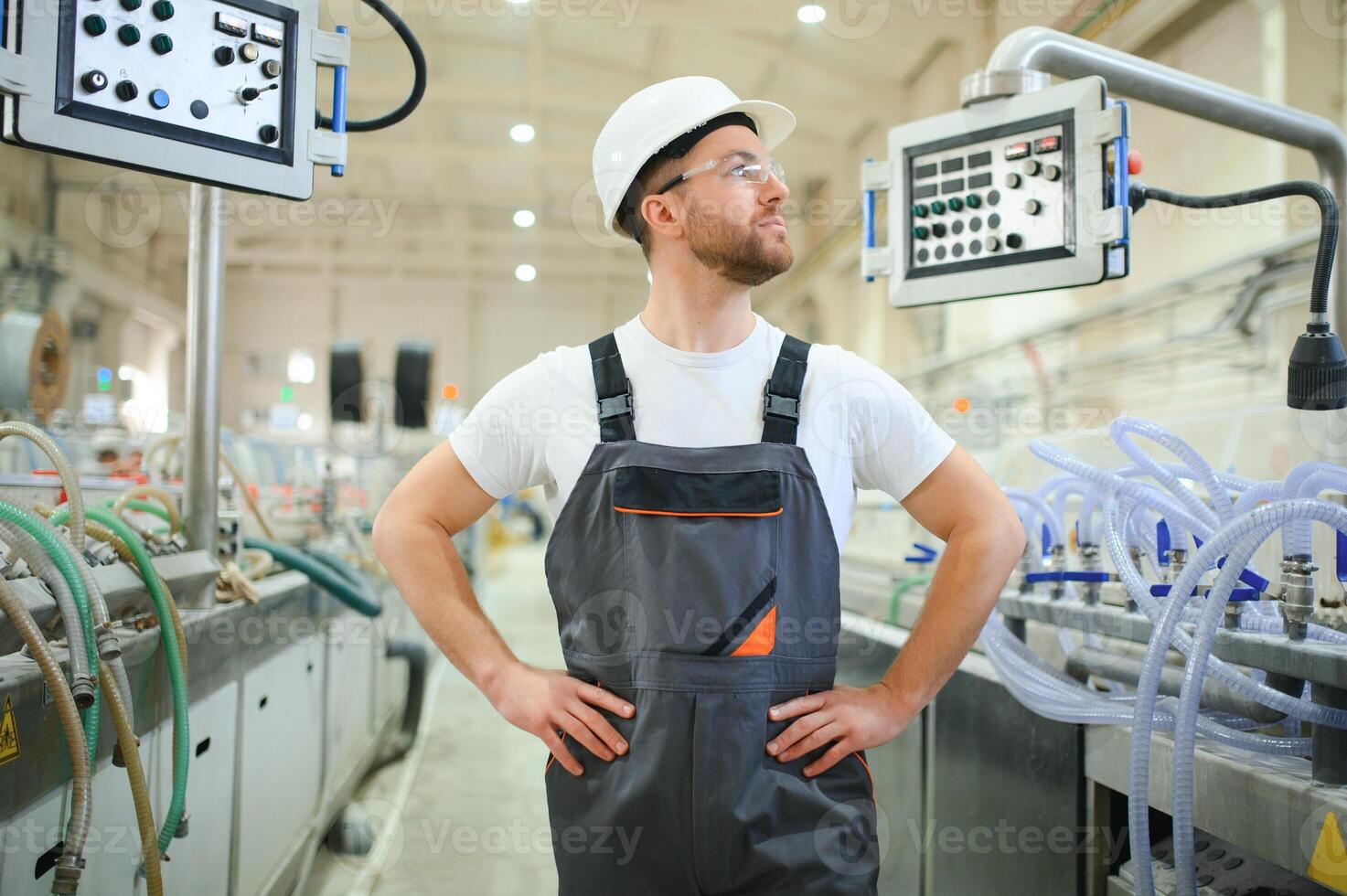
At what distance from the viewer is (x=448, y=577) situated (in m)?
1.13

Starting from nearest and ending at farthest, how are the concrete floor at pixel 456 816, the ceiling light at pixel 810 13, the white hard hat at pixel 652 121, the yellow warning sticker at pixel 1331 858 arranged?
1. the yellow warning sticker at pixel 1331 858
2. the white hard hat at pixel 652 121
3. the concrete floor at pixel 456 816
4. the ceiling light at pixel 810 13

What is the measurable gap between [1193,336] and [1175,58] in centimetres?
139

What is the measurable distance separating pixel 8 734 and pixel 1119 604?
1.74 meters

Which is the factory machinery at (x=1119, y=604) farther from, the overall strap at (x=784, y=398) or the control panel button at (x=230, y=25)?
the control panel button at (x=230, y=25)

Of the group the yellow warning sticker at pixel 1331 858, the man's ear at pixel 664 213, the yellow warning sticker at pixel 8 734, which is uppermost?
the man's ear at pixel 664 213

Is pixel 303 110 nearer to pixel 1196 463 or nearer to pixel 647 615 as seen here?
pixel 647 615

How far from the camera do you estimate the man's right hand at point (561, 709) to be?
3.22 feet

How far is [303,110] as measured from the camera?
1.33 meters

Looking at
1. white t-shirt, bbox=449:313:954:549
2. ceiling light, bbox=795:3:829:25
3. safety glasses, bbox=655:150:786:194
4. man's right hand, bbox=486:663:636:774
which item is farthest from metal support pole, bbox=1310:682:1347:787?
ceiling light, bbox=795:3:829:25

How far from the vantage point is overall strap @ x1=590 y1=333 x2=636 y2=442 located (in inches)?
41.9

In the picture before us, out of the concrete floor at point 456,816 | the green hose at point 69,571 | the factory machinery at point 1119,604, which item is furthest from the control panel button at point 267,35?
the concrete floor at point 456,816

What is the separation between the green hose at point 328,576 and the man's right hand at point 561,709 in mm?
1546

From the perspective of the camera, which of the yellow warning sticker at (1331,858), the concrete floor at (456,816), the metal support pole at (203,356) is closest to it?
the yellow warning sticker at (1331,858)

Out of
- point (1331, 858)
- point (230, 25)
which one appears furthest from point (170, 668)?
point (1331, 858)
